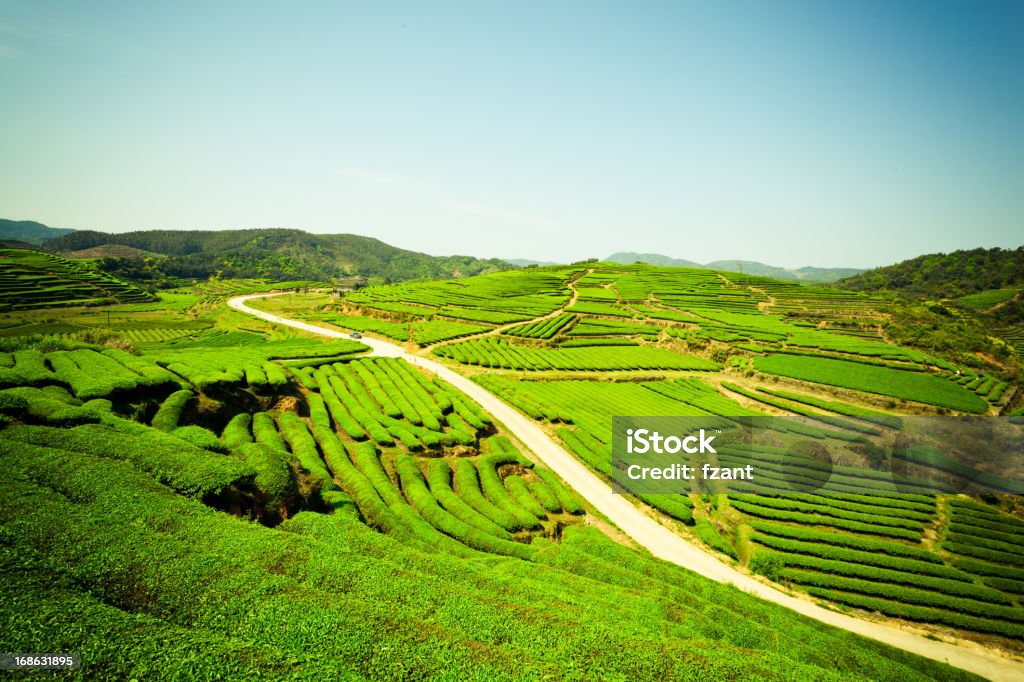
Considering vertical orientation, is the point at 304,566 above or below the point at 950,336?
below

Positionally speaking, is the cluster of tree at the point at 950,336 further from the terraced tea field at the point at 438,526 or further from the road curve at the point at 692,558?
the road curve at the point at 692,558

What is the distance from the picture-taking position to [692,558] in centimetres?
3022

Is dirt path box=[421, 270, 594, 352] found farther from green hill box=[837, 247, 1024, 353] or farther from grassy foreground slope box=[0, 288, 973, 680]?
green hill box=[837, 247, 1024, 353]

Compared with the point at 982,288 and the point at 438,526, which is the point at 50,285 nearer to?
the point at 438,526

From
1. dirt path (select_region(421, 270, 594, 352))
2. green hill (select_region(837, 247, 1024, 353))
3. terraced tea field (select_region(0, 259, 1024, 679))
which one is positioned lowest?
terraced tea field (select_region(0, 259, 1024, 679))

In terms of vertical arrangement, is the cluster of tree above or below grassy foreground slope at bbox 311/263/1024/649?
above

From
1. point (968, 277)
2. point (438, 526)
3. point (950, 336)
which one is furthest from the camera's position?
point (968, 277)

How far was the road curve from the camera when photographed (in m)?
23.6

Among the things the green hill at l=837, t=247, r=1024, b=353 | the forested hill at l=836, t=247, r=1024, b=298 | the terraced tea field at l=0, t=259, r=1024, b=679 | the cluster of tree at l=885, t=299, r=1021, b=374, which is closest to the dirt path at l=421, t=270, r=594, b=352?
the terraced tea field at l=0, t=259, r=1024, b=679

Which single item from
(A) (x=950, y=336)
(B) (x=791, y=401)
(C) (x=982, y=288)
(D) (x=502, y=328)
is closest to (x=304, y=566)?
(B) (x=791, y=401)

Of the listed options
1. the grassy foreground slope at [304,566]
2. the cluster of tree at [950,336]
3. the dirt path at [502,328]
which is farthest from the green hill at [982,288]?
the grassy foreground slope at [304,566]

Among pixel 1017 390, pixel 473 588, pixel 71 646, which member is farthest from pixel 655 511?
pixel 1017 390

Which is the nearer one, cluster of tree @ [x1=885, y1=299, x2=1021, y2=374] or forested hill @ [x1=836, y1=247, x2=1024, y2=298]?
cluster of tree @ [x1=885, y1=299, x2=1021, y2=374]

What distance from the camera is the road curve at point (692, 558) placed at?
2358 centimetres
